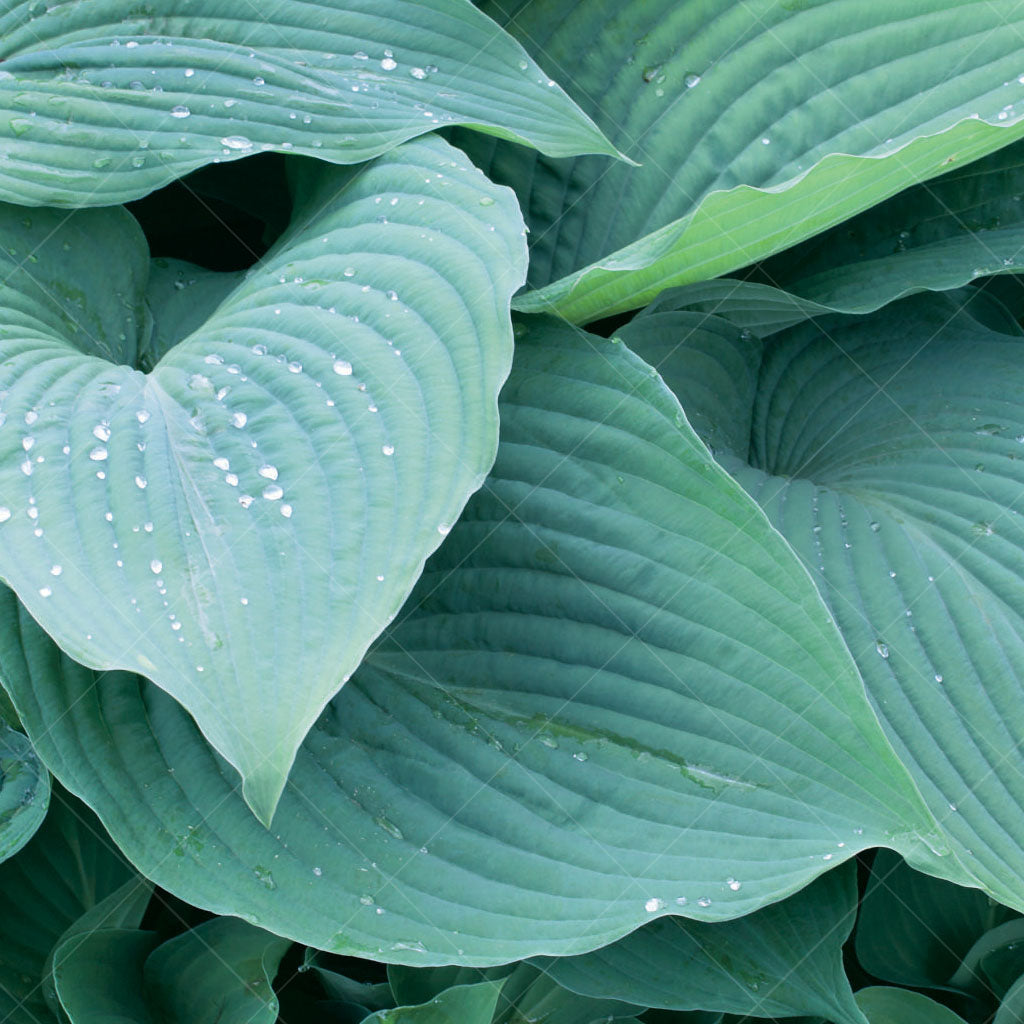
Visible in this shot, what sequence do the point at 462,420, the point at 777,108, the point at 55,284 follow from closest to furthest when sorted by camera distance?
1. the point at 462,420
2. the point at 55,284
3. the point at 777,108

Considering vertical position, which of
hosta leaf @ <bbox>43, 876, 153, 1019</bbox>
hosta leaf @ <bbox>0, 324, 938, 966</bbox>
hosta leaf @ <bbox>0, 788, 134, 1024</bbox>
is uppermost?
hosta leaf @ <bbox>0, 324, 938, 966</bbox>

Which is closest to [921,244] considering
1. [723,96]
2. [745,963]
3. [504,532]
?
[723,96]

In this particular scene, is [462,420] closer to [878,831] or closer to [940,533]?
[878,831]

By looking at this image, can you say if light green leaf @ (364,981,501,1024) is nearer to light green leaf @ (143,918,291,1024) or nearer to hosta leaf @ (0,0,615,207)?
light green leaf @ (143,918,291,1024)

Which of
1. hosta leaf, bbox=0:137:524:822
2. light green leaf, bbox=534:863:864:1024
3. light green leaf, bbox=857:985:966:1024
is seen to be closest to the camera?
hosta leaf, bbox=0:137:524:822

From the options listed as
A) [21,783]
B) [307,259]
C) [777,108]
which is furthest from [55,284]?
[777,108]

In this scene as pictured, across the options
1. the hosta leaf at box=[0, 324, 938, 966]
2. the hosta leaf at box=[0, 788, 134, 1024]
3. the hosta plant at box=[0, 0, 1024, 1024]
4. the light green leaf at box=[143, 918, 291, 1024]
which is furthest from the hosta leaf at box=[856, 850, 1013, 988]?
the hosta leaf at box=[0, 788, 134, 1024]

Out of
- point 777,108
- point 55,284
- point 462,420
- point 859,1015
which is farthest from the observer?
point 777,108
